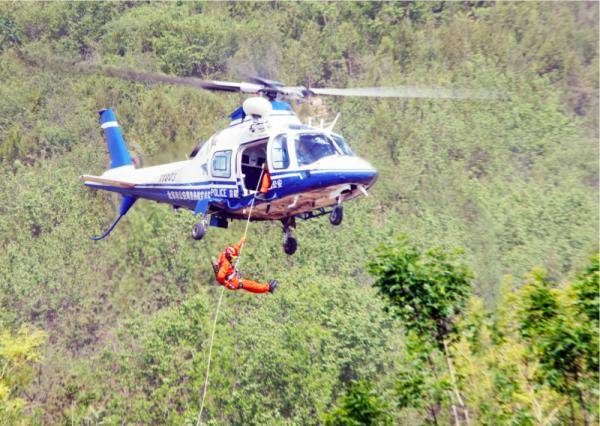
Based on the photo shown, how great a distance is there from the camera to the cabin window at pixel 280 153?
15.0m

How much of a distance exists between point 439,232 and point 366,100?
12169mm

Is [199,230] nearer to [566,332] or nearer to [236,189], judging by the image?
[236,189]

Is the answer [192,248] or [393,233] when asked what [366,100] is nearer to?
[393,233]

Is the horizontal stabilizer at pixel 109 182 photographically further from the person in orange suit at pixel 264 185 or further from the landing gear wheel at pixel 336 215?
the landing gear wheel at pixel 336 215

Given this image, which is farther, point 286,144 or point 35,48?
point 35,48

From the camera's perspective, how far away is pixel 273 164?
15.0m

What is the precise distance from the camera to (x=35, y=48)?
2633 inches

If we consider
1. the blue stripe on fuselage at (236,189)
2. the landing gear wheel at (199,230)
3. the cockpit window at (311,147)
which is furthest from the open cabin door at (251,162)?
the landing gear wheel at (199,230)

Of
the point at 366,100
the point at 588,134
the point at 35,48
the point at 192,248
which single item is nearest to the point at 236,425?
the point at 192,248

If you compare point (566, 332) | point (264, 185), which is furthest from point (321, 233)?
point (566, 332)

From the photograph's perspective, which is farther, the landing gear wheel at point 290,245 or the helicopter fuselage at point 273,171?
the landing gear wheel at point 290,245

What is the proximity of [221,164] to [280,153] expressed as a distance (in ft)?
4.49

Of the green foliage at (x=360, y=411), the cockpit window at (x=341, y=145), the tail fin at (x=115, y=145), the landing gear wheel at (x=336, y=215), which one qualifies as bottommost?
the green foliage at (x=360, y=411)

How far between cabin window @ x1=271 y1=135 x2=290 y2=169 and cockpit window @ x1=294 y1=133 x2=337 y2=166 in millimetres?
187
